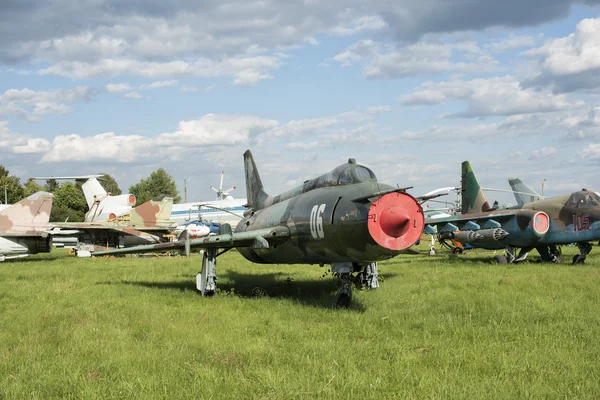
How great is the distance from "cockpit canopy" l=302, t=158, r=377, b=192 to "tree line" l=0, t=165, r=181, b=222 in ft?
127

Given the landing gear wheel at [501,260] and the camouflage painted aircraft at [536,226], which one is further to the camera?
the landing gear wheel at [501,260]

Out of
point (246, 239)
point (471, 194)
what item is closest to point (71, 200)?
point (471, 194)

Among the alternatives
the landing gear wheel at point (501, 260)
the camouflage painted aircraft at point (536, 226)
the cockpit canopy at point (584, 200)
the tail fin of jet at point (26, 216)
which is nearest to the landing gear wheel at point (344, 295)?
the camouflage painted aircraft at point (536, 226)

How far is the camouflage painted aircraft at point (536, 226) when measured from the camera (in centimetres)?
1958

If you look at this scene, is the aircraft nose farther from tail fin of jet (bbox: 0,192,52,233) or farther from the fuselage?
tail fin of jet (bbox: 0,192,52,233)

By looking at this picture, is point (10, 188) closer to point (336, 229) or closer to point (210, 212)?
point (210, 212)

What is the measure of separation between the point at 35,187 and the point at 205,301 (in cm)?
8495

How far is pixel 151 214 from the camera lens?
35.8 metres

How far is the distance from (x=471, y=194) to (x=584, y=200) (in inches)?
257

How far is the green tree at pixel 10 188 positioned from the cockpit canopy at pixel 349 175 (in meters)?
69.0

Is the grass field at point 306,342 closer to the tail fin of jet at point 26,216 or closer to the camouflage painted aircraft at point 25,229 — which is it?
the camouflage painted aircraft at point 25,229

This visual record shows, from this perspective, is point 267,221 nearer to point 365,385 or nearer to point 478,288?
point 478,288

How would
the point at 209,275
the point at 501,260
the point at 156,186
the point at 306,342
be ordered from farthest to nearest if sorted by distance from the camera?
the point at 156,186 < the point at 501,260 < the point at 209,275 < the point at 306,342

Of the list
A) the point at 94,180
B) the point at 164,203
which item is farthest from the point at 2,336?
the point at 94,180
